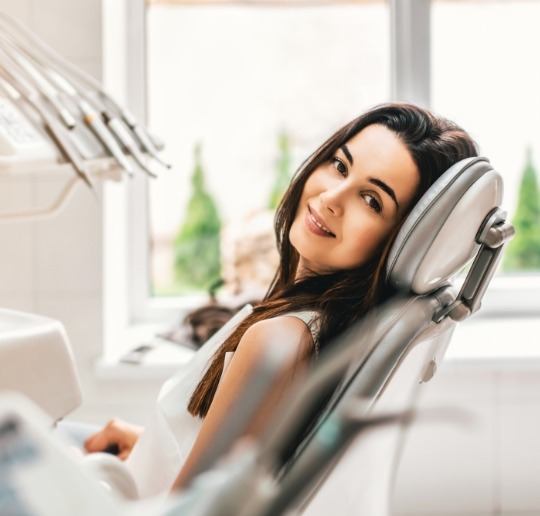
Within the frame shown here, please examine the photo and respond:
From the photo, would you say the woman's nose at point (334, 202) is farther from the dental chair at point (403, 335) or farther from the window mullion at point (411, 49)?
the window mullion at point (411, 49)

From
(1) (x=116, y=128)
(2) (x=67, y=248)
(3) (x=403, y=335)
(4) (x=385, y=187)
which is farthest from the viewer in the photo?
(2) (x=67, y=248)

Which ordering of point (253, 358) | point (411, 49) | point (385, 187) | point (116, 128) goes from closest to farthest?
1. point (253, 358)
2. point (385, 187)
3. point (116, 128)
4. point (411, 49)

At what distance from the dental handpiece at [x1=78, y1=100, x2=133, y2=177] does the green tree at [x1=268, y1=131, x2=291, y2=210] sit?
1389 mm

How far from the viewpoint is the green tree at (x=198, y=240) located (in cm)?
252

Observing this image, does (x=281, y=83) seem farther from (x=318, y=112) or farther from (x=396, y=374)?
(x=396, y=374)

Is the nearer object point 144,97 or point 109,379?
point 109,379

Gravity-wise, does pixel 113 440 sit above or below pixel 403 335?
below

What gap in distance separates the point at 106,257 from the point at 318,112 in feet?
2.60

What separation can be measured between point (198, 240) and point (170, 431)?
1.42m

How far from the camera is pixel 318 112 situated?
251 centimetres

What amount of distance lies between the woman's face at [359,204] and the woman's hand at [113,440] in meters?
0.54

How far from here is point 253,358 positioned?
93 cm

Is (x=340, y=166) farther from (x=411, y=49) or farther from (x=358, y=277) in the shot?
(x=411, y=49)

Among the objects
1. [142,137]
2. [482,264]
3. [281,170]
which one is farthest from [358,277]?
[281,170]
